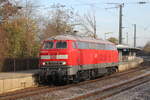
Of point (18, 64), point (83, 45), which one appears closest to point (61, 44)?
point (83, 45)

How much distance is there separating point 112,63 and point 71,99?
610 inches

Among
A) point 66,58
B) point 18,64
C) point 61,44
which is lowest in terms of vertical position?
point 18,64

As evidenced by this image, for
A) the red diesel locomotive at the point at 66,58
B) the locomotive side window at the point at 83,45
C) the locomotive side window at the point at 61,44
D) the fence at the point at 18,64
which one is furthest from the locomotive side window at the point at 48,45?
the fence at the point at 18,64

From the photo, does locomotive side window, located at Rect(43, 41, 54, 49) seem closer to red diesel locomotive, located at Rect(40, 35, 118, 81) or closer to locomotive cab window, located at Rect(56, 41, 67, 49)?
red diesel locomotive, located at Rect(40, 35, 118, 81)

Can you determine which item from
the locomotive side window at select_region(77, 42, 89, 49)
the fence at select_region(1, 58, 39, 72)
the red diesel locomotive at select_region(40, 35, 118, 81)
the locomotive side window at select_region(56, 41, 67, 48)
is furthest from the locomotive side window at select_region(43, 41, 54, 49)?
the fence at select_region(1, 58, 39, 72)

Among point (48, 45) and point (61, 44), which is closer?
point (61, 44)

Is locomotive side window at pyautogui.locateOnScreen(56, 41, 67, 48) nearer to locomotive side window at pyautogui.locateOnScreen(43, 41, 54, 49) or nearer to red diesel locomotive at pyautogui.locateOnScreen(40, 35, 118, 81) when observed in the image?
red diesel locomotive at pyautogui.locateOnScreen(40, 35, 118, 81)

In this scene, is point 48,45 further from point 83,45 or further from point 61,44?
point 83,45

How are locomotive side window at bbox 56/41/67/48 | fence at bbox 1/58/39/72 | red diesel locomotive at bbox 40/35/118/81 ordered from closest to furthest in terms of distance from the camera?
red diesel locomotive at bbox 40/35/118/81, locomotive side window at bbox 56/41/67/48, fence at bbox 1/58/39/72

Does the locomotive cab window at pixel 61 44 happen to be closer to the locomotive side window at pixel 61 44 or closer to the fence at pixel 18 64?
the locomotive side window at pixel 61 44

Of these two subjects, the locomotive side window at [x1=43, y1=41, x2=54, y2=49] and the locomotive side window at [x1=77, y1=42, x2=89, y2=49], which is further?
the locomotive side window at [x1=77, y1=42, x2=89, y2=49]

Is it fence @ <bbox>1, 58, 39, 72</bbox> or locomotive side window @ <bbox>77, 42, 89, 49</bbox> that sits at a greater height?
locomotive side window @ <bbox>77, 42, 89, 49</bbox>

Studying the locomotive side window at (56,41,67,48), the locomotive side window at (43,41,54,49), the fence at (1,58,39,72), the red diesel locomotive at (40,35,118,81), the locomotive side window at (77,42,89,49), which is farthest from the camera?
the fence at (1,58,39,72)

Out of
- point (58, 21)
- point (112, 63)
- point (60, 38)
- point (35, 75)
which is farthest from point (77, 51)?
point (58, 21)
